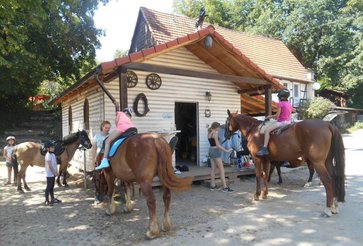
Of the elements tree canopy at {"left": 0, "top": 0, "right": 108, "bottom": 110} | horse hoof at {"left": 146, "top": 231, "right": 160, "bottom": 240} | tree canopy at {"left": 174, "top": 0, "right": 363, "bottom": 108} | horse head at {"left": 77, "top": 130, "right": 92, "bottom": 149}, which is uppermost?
tree canopy at {"left": 174, "top": 0, "right": 363, "bottom": 108}

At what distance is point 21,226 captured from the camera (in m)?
6.10

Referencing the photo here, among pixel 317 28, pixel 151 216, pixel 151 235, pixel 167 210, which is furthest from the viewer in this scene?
pixel 317 28

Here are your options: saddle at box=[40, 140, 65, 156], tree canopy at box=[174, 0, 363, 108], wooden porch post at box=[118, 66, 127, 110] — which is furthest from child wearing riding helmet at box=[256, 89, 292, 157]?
tree canopy at box=[174, 0, 363, 108]

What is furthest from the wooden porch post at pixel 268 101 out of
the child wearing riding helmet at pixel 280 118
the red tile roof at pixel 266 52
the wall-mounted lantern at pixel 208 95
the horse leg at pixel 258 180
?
the red tile roof at pixel 266 52

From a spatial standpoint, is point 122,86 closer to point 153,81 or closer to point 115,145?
point 115,145

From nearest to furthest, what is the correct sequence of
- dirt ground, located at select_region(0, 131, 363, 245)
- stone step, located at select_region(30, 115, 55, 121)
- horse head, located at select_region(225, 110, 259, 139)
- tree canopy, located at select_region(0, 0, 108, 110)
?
1. dirt ground, located at select_region(0, 131, 363, 245)
2. horse head, located at select_region(225, 110, 259, 139)
3. tree canopy, located at select_region(0, 0, 108, 110)
4. stone step, located at select_region(30, 115, 55, 121)

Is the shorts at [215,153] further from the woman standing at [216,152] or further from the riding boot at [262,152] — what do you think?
the riding boot at [262,152]

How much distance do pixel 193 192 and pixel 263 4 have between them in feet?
121

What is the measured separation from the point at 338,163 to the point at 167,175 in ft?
11.2

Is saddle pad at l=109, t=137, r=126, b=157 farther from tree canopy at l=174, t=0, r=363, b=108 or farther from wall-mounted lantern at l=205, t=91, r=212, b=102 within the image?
tree canopy at l=174, t=0, r=363, b=108

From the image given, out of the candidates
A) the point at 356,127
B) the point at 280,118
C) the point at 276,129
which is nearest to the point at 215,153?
the point at 276,129

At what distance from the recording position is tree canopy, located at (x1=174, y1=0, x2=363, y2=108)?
34.1 meters

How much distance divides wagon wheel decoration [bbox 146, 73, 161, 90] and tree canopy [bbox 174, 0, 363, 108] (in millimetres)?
27969

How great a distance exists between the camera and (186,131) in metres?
14.0
